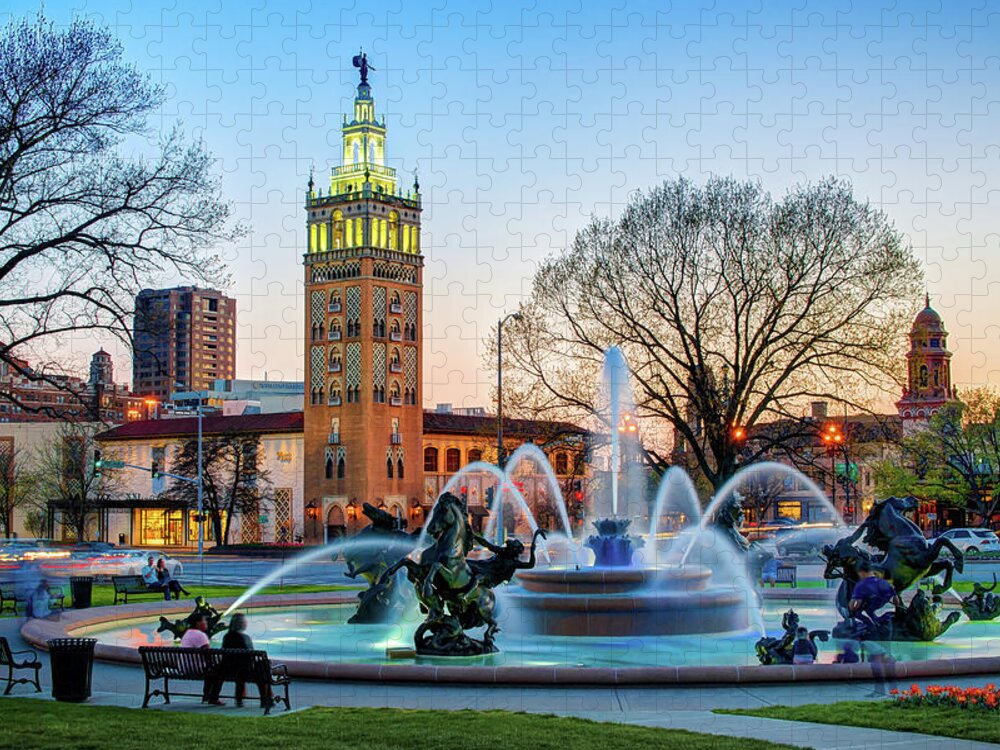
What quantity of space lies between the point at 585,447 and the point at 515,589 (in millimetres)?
20327

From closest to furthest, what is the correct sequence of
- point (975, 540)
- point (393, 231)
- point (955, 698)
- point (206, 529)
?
point (955, 698), point (975, 540), point (206, 529), point (393, 231)

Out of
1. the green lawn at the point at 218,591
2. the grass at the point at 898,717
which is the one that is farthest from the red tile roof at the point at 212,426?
the grass at the point at 898,717

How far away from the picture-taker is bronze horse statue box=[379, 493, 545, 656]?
21375 mm

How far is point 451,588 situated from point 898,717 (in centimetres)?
820

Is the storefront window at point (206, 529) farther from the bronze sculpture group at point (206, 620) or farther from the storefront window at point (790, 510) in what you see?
the bronze sculpture group at point (206, 620)

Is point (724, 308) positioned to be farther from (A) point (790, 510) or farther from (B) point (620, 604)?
(A) point (790, 510)

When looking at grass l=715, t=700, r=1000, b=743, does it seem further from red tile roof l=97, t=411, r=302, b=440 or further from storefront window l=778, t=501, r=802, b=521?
storefront window l=778, t=501, r=802, b=521

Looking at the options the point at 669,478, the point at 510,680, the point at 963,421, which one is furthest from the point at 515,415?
the point at 963,421

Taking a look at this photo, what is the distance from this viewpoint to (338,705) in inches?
667

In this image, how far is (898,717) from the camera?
602 inches

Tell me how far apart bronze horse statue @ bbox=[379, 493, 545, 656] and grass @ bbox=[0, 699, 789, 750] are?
527 cm

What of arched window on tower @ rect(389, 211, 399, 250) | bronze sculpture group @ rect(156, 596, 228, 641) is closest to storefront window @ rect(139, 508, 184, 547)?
arched window on tower @ rect(389, 211, 399, 250)

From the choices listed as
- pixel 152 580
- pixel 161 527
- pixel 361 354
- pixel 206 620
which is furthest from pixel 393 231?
pixel 206 620

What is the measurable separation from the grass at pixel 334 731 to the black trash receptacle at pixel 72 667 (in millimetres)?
1123
